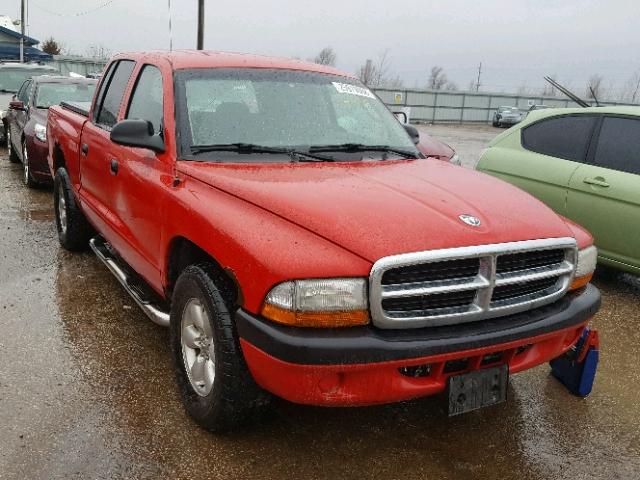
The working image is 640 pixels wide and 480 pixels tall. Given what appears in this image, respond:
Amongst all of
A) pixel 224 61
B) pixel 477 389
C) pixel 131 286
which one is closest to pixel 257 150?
pixel 224 61

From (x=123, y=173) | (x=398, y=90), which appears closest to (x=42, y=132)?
(x=123, y=173)

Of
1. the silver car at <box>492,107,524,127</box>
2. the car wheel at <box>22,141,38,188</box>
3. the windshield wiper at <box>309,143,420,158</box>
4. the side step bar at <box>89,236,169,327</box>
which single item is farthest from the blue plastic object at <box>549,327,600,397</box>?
the silver car at <box>492,107,524,127</box>

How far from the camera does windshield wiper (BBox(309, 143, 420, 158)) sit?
3.44 meters

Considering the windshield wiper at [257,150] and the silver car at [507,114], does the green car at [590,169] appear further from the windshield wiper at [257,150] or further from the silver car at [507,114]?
the silver car at [507,114]

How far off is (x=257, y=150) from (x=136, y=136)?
2.12ft

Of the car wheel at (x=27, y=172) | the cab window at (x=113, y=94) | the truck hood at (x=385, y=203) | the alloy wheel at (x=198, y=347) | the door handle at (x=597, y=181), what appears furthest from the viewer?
the car wheel at (x=27, y=172)

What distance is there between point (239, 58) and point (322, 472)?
8.38ft

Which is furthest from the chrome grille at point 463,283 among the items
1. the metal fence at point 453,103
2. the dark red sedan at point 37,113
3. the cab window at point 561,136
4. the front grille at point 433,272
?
the metal fence at point 453,103

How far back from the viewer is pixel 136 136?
3246 mm

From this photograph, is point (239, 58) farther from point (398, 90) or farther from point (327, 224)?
point (398, 90)

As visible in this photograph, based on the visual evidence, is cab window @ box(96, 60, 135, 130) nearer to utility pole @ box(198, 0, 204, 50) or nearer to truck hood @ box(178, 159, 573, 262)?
truck hood @ box(178, 159, 573, 262)

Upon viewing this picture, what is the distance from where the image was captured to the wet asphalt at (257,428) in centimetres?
270

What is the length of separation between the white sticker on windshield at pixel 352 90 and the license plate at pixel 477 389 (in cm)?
215

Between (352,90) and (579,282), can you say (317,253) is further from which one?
(352,90)
